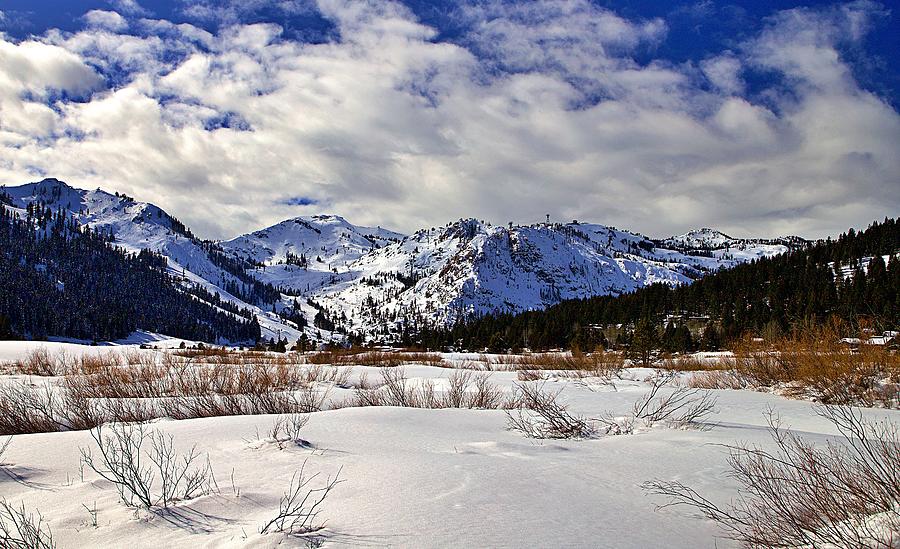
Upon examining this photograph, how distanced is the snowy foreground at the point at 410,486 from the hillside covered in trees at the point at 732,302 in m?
49.2

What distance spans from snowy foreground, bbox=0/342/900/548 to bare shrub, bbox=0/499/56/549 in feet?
0.24

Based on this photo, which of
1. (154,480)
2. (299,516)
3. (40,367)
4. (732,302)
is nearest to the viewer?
(299,516)

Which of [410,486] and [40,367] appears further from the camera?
[40,367]

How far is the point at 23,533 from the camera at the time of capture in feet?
7.61

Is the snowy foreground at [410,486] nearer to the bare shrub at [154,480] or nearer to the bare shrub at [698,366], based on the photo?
the bare shrub at [154,480]

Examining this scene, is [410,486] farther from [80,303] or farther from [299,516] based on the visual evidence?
[80,303]

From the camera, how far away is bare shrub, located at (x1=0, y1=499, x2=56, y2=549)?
2.12m

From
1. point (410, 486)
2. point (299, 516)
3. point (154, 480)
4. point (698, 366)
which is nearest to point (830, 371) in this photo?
point (698, 366)

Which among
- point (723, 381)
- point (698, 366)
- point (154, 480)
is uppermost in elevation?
point (154, 480)

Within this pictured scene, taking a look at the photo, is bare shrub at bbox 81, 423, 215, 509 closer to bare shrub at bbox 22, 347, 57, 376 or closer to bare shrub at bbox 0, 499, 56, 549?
bare shrub at bbox 0, 499, 56, 549

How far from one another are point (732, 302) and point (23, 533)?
3242 inches

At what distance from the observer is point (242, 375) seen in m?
9.83

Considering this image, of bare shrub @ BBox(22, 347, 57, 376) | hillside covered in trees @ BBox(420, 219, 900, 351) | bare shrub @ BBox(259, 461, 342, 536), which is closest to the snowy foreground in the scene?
bare shrub @ BBox(259, 461, 342, 536)

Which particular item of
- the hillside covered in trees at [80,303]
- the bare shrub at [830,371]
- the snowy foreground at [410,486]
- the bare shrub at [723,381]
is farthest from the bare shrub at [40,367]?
the hillside covered in trees at [80,303]
